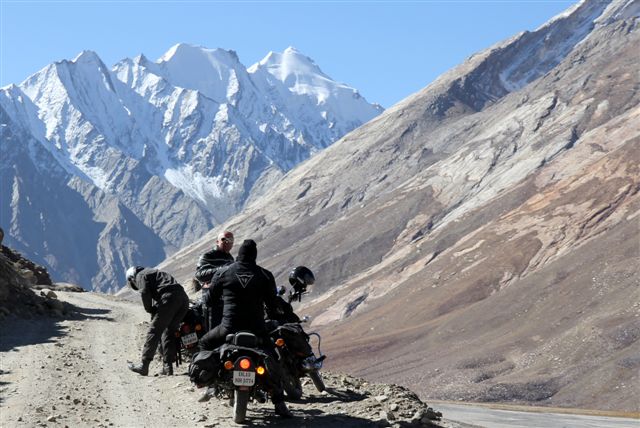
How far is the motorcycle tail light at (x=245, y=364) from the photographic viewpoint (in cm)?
1152

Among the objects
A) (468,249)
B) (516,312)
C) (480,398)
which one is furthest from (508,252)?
(480,398)

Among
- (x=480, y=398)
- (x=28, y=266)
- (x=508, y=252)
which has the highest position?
(x=28, y=266)

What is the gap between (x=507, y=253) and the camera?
342 ft

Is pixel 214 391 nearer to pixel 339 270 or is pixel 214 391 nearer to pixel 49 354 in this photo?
pixel 49 354

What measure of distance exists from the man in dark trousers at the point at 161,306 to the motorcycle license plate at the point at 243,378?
3835 millimetres

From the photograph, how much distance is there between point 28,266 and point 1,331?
780 inches

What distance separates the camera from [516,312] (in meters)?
82.5

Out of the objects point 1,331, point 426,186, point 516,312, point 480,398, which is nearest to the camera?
point 1,331

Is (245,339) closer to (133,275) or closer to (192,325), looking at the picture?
(192,325)

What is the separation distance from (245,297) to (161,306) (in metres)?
3.54

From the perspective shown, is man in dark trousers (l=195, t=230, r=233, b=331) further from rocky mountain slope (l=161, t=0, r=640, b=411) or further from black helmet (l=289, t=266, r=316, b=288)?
rocky mountain slope (l=161, t=0, r=640, b=411)

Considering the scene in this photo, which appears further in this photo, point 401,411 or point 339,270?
point 339,270

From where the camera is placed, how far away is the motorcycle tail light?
37.8 feet

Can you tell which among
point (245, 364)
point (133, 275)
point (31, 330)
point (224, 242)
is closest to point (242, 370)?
point (245, 364)
